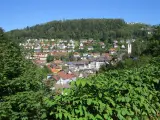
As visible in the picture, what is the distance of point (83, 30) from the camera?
17962cm

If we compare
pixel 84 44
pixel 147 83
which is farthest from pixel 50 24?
pixel 147 83

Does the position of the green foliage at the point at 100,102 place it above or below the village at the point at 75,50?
above

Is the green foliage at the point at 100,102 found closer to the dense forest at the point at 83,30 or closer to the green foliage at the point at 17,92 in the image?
the green foliage at the point at 17,92

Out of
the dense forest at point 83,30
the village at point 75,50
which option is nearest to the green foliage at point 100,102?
the village at point 75,50

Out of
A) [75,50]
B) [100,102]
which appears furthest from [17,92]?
[75,50]

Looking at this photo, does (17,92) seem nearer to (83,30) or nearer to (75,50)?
(75,50)

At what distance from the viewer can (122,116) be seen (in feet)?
11.0

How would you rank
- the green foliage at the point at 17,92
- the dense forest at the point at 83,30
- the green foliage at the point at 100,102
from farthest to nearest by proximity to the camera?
the dense forest at the point at 83,30 → the green foliage at the point at 17,92 → the green foliage at the point at 100,102

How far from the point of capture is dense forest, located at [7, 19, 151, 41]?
167 metres

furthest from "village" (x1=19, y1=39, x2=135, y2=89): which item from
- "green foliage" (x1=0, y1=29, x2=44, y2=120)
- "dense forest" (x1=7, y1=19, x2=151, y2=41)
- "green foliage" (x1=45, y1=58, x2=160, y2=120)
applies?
"green foliage" (x1=45, y1=58, x2=160, y2=120)

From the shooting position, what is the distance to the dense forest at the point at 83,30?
549 feet

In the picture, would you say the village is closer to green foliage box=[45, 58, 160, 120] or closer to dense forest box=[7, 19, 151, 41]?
dense forest box=[7, 19, 151, 41]

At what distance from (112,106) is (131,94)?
1.26ft

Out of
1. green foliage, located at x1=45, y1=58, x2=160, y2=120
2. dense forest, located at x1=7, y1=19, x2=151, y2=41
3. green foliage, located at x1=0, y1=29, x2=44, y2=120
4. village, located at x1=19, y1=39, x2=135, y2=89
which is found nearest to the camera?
green foliage, located at x1=45, y1=58, x2=160, y2=120
